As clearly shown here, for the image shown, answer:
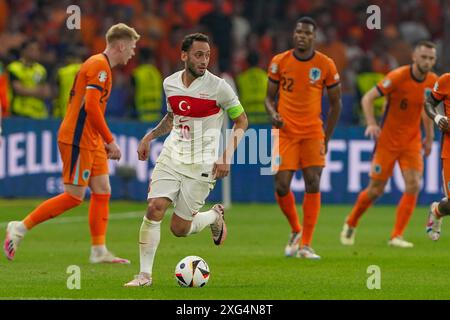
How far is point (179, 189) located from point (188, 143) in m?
0.43

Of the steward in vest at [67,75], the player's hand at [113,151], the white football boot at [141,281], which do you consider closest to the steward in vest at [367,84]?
the steward in vest at [67,75]

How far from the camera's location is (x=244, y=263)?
45.6ft

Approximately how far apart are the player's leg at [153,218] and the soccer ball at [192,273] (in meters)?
0.26

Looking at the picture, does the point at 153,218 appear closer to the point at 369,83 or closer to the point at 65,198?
the point at 65,198

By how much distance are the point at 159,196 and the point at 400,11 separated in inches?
623

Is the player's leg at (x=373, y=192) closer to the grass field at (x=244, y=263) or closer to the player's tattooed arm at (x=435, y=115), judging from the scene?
the grass field at (x=244, y=263)

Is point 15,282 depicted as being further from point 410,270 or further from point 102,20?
point 102,20

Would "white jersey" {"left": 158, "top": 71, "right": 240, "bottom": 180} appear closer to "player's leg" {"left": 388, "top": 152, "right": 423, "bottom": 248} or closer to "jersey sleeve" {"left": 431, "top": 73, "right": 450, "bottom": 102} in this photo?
"jersey sleeve" {"left": 431, "top": 73, "right": 450, "bottom": 102}

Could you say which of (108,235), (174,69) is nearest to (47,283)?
(108,235)

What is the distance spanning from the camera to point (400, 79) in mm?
16078

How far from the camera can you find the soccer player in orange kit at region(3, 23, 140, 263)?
13.4 metres

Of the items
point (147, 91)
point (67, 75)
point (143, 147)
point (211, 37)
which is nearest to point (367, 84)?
point (211, 37)

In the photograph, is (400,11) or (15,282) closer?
(15,282)

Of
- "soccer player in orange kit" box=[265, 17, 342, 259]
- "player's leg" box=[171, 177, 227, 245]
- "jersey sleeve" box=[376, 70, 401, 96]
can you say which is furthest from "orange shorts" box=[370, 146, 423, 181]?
"player's leg" box=[171, 177, 227, 245]
